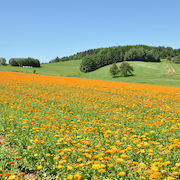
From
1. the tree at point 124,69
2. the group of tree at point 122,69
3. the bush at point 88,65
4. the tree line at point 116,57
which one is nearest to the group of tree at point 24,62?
the tree line at point 116,57

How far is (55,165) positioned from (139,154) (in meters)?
2.30

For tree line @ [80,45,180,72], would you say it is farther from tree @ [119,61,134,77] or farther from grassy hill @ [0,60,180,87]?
tree @ [119,61,134,77]

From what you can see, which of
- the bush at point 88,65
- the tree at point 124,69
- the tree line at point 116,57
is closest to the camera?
the tree at point 124,69

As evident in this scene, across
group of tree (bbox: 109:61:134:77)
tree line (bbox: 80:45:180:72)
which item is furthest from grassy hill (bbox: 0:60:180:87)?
tree line (bbox: 80:45:180:72)

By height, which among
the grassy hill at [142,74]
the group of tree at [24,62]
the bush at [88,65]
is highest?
the group of tree at [24,62]

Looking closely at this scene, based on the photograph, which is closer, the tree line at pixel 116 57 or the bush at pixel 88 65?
the bush at pixel 88 65

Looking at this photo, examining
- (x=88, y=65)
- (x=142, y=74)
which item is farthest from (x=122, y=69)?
Answer: (x=88, y=65)

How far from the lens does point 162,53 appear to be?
164 m

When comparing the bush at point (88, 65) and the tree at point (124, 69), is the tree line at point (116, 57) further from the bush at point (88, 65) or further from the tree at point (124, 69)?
the tree at point (124, 69)

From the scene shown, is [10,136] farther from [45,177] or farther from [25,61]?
[25,61]

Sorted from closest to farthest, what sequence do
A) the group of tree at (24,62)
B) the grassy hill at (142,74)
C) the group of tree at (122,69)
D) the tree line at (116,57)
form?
the grassy hill at (142,74) → the group of tree at (122,69) → the tree line at (116,57) → the group of tree at (24,62)

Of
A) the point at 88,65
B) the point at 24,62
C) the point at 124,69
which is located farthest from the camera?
the point at 24,62

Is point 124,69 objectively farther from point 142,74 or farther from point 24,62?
point 24,62

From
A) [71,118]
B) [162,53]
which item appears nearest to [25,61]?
[162,53]
